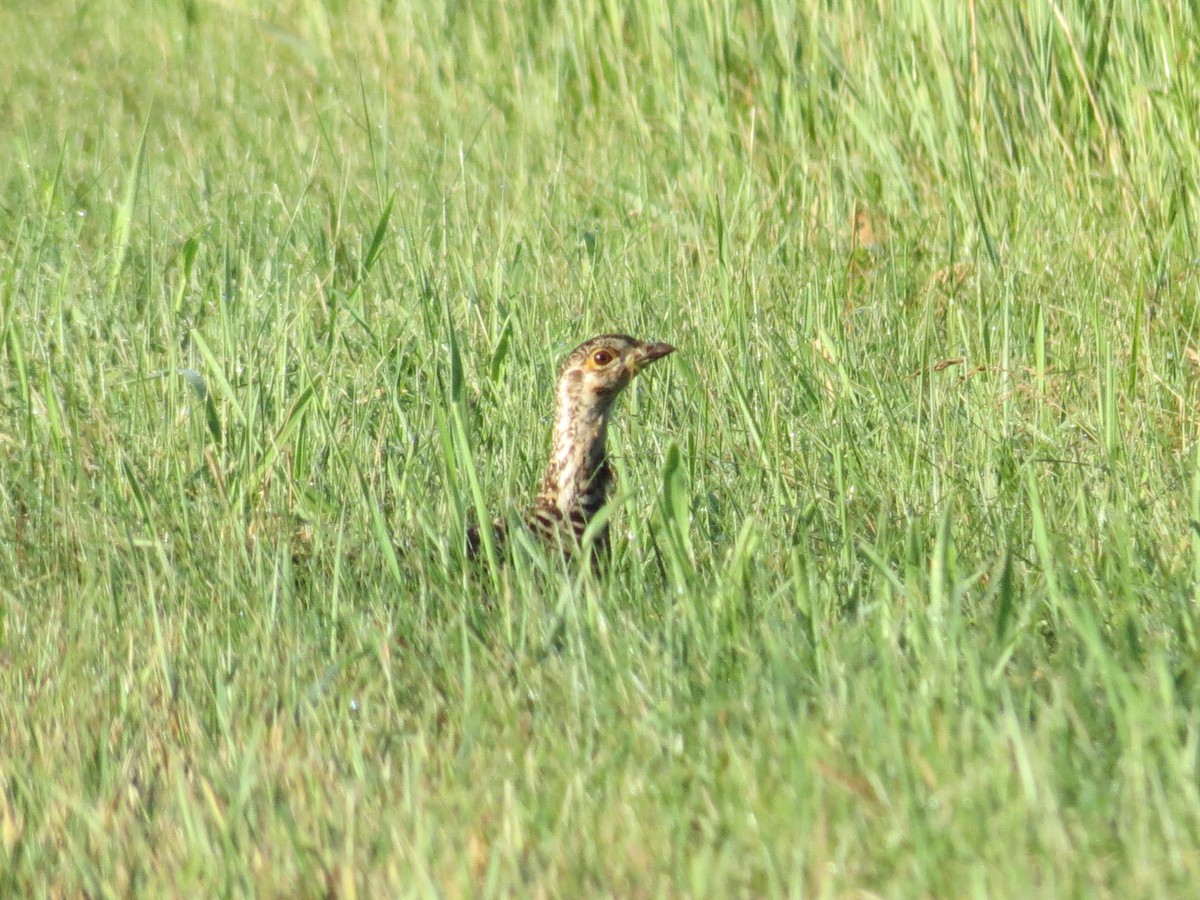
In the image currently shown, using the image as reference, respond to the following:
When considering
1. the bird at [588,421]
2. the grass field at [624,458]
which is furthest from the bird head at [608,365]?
the grass field at [624,458]

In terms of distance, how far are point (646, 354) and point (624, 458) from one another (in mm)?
335

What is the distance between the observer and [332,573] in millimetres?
4199

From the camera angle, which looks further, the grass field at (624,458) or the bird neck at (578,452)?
the bird neck at (578,452)

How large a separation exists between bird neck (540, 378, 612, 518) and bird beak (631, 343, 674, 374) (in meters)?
0.14

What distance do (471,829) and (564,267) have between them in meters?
3.46

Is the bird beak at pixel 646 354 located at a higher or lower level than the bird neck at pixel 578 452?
higher

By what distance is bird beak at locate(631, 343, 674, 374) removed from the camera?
4.85 m

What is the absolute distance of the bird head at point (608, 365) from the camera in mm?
4832

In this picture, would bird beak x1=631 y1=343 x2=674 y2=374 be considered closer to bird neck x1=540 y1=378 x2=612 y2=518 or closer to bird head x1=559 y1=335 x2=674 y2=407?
bird head x1=559 y1=335 x2=674 y2=407

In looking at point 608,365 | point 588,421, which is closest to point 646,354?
point 608,365

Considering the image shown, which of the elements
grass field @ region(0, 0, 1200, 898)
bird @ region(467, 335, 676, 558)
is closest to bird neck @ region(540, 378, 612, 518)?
bird @ region(467, 335, 676, 558)

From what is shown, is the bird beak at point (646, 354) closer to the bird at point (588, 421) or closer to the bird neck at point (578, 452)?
the bird at point (588, 421)

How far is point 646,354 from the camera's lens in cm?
486

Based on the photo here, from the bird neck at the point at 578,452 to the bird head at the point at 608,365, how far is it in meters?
0.01
